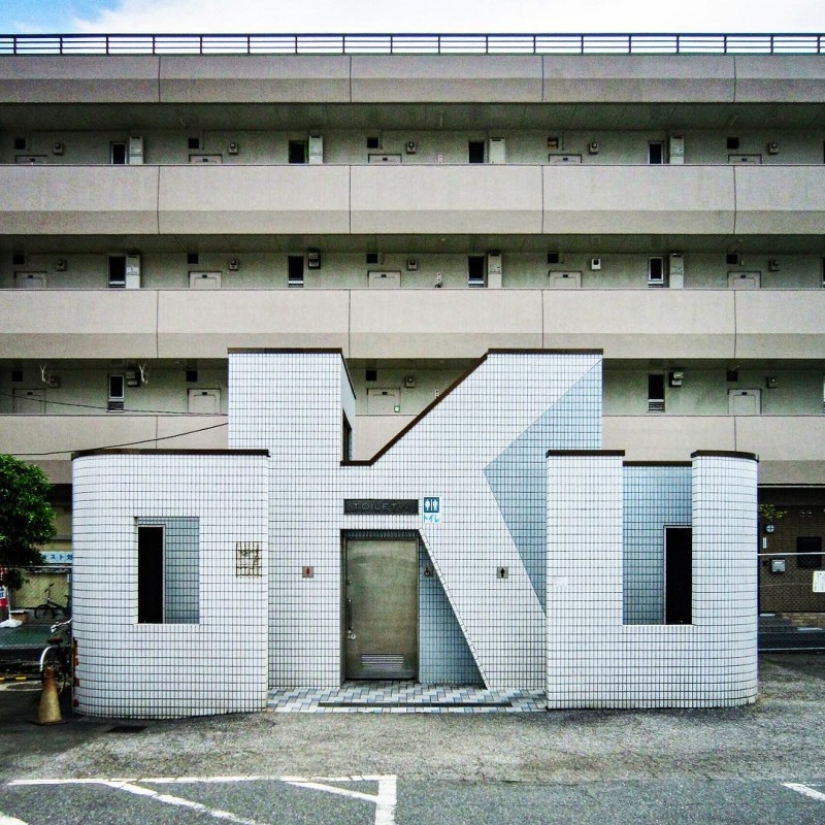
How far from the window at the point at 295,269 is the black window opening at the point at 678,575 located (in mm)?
14473

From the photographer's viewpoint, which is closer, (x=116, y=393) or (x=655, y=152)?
(x=116, y=393)

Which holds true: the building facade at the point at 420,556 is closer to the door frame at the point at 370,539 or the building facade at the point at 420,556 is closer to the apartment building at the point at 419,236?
the door frame at the point at 370,539

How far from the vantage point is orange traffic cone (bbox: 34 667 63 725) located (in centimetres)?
1077

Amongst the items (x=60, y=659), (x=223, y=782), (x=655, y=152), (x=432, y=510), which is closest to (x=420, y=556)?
(x=432, y=510)

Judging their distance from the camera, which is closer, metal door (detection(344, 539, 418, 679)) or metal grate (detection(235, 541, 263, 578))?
metal grate (detection(235, 541, 263, 578))

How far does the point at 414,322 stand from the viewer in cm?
2180

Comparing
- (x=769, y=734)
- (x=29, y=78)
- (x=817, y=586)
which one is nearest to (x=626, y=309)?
(x=817, y=586)

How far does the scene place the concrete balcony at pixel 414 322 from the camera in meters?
21.8

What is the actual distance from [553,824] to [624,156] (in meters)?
Answer: 20.9

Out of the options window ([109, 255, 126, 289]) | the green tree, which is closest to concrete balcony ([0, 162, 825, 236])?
window ([109, 255, 126, 289])

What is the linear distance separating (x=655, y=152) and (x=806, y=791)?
66.4ft

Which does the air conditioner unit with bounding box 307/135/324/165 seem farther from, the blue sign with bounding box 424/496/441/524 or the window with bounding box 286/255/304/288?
the blue sign with bounding box 424/496/441/524

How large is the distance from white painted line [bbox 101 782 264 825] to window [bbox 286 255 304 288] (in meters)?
16.9

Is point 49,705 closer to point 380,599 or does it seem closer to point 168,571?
point 168,571
